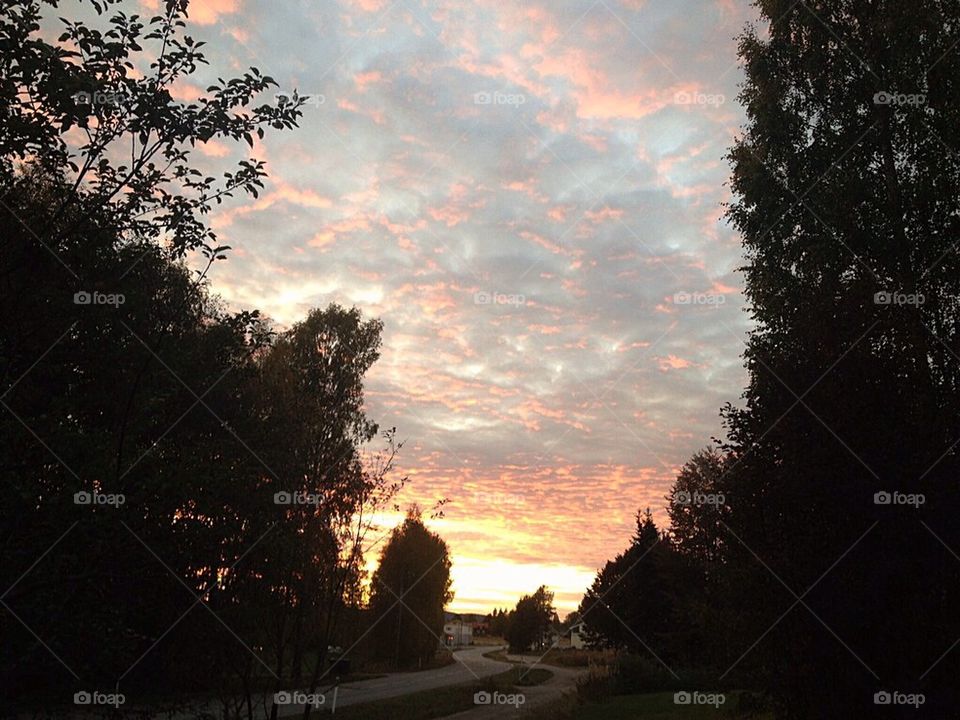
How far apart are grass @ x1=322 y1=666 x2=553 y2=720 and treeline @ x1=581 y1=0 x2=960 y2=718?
16.5m

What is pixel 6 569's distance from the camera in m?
5.84

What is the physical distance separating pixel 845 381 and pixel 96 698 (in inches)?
484

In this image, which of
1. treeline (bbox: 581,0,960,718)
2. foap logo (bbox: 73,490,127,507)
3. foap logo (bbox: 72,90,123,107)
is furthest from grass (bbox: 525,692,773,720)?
foap logo (bbox: 72,90,123,107)

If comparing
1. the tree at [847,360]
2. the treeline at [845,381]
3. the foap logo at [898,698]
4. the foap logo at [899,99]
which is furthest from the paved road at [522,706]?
the foap logo at [899,99]

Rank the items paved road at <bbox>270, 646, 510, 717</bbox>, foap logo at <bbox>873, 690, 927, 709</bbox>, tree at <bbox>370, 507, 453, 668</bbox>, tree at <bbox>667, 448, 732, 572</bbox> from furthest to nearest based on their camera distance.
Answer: tree at <bbox>370, 507, 453, 668</bbox> → paved road at <bbox>270, 646, 510, 717</bbox> → tree at <bbox>667, 448, 732, 572</bbox> → foap logo at <bbox>873, 690, 927, 709</bbox>

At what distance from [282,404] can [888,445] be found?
11.8m

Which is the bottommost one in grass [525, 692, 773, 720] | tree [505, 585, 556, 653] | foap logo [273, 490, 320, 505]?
tree [505, 585, 556, 653]

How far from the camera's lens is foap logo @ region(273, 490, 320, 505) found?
498 inches

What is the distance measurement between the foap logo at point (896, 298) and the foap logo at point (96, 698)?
44.8 ft

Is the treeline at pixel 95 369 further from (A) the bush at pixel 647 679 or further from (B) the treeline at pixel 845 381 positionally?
(A) the bush at pixel 647 679

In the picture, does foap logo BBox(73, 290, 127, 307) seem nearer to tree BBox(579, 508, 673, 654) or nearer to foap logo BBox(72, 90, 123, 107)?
foap logo BBox(72, 90, 123, 107)

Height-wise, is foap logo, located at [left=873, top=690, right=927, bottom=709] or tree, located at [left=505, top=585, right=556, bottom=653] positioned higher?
foap logo, located at [left=873, top=690, right=927, bottom=709]

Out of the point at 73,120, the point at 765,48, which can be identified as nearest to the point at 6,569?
the point at 73,120

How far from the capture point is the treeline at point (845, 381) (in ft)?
35.9
